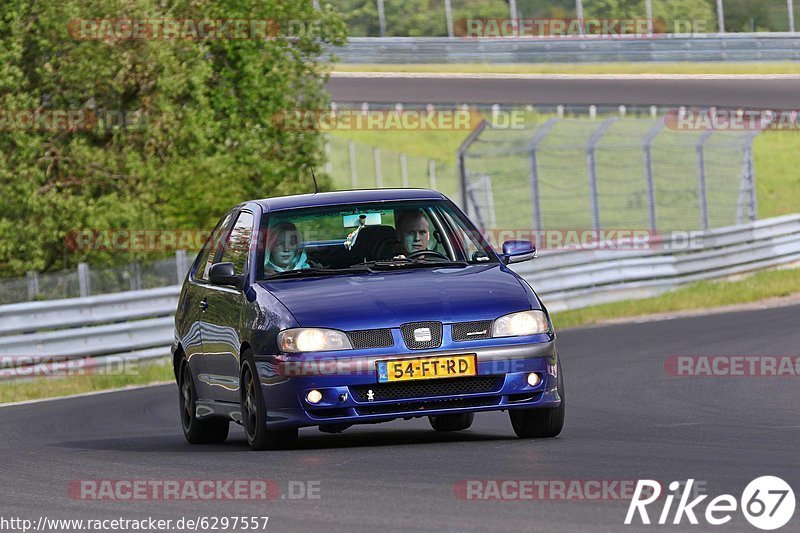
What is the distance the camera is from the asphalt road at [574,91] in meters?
39.6

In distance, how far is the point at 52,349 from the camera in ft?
63.6

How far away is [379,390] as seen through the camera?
9.35m

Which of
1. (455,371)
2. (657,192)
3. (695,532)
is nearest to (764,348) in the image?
(455,371)

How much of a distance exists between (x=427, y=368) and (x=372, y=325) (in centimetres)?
37

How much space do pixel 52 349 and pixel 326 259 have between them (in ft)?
31.5

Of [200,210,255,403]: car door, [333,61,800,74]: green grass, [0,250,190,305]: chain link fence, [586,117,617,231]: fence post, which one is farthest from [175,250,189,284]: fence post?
[333,61,800,74]: green grass

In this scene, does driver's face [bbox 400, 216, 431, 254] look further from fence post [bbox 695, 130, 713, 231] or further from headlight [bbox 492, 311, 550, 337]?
fence post [bbox 695, 130, 713, 231]

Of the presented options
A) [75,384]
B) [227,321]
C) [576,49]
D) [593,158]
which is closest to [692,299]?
[593,158]

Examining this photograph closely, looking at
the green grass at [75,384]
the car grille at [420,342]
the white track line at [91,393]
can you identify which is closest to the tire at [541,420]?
the car grille at [420,342]

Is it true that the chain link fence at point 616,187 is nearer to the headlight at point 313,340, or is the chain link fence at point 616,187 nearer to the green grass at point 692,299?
the green grass at point 692,299

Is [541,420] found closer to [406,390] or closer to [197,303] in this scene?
[406,390]

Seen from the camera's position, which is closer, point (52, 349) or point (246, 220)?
point (246, 220)

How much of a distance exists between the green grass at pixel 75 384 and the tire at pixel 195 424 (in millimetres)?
6851

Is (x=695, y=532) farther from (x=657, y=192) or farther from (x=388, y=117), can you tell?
(x=388, y=117)
